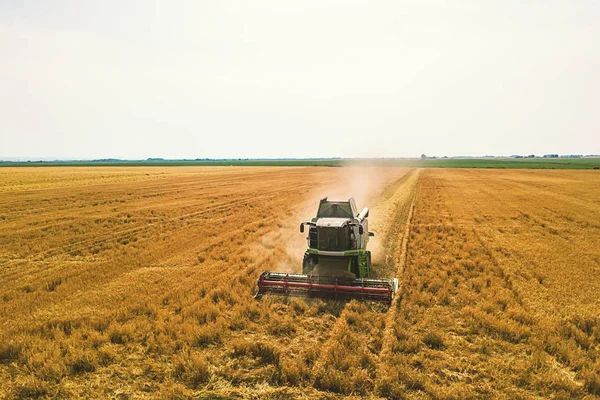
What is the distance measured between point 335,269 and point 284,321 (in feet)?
10.3

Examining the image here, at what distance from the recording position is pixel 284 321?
8109 mm

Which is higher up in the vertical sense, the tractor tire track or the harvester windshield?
the harvester windshield

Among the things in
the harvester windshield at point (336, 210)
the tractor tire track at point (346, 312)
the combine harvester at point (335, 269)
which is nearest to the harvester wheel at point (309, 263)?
the combine harvester at point (335, 269)

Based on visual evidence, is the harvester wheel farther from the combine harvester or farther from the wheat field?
the wheat field

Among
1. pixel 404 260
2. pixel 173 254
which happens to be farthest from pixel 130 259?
pixel 404 260

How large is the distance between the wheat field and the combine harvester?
1.26ft

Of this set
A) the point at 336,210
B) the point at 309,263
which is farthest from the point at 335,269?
the point at 336,210

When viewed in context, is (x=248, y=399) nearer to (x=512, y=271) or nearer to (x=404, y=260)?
(x=404, y=260)

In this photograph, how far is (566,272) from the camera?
11.2m

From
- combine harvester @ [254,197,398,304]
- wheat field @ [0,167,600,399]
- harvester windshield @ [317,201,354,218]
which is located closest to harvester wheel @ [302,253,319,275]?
combine harvester @ [254,197,398,304]

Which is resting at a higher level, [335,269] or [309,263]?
[309,263]

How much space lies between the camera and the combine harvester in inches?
356

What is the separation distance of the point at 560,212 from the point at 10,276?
30.9m

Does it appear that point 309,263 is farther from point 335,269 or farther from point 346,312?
point 346,312
